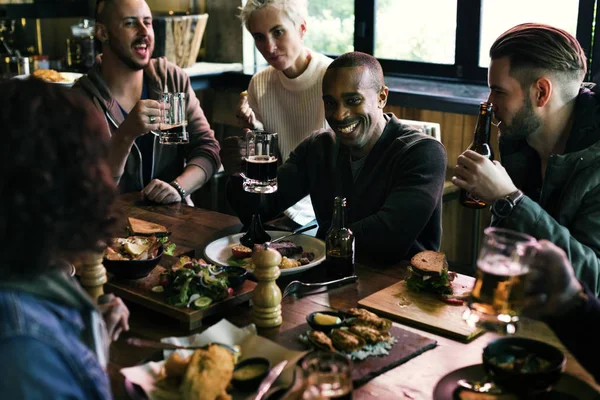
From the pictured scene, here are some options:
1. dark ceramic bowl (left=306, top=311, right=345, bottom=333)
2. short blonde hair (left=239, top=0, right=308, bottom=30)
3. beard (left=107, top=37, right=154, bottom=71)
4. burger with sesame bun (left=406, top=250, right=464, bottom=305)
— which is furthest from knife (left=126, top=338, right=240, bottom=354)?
short blonde hair (left=239, top=0, right=308, bottom=30)

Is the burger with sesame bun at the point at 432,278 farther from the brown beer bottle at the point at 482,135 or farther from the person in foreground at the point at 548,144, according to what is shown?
the brown beer bottle at the point at 482,135

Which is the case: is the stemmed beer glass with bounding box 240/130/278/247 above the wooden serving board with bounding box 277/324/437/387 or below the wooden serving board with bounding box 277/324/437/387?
above

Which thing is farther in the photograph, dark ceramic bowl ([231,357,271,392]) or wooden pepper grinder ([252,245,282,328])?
wooden pepper grinder ([252,245,282,328])

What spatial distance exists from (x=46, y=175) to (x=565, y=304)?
95cm

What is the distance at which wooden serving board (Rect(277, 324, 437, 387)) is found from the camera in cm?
146

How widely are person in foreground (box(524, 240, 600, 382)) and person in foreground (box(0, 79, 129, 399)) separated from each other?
788 mm

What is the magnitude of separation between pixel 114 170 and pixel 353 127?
3.53ft

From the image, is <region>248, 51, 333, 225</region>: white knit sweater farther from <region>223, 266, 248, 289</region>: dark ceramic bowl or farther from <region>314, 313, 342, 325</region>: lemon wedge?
<region>314, 313, 342, 325</region>: lemon wedge

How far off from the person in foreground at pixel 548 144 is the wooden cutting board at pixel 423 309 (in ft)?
0.88

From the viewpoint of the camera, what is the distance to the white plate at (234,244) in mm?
2160

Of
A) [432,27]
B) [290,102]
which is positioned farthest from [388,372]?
[432,27]

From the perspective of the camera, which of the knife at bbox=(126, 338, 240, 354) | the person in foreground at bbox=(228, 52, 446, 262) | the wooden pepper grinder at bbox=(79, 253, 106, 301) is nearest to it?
the knife at bbox=(126, 338, 240, 354)

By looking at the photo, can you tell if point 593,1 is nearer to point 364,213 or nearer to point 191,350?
point 364,213

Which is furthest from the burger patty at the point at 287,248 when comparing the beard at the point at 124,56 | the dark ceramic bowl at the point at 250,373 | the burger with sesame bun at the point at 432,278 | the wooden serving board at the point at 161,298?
the beard at the point at 124,56
